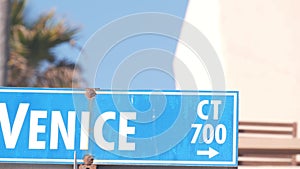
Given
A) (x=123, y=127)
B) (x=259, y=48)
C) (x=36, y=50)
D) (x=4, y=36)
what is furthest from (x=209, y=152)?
(x=36, y=50)

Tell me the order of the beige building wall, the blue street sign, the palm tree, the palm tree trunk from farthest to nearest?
1. the palm tree
2. the beige building wall
3. the palm tree trunk
4. the blue street sign

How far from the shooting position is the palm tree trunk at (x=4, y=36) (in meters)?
8.03

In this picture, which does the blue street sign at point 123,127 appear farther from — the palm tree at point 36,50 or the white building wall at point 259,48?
the palm tree at point 36,50

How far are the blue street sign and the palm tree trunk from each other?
75.6 inches

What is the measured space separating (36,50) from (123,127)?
16.2 meters

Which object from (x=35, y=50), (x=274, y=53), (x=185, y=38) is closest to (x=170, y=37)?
(x=185, y=38)

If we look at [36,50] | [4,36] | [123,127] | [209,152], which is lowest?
[209,152]

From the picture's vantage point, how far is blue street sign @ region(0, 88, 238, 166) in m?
6.05

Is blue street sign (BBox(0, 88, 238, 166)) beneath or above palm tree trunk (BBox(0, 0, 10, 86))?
beneath

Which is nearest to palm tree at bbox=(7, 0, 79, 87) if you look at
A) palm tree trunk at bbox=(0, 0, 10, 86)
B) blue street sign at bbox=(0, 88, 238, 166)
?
palm tree trunk at bbox=(0, 0, 10, 86)

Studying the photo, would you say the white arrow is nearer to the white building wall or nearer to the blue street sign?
the blue street sign

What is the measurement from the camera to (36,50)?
866 inches

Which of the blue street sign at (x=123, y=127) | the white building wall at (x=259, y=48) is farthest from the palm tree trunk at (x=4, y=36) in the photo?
the white building wall at (x=259, y=48)

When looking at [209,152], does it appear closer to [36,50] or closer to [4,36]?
[4,36]
